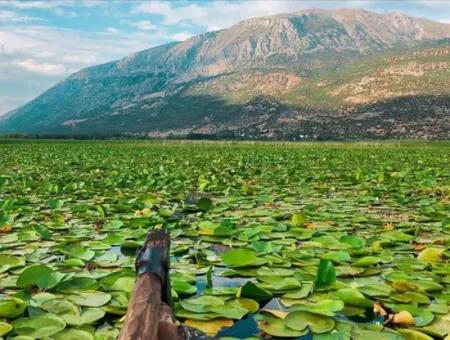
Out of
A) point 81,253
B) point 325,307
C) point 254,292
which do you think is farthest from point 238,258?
point 81,253

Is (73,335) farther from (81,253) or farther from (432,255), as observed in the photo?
(432,255)

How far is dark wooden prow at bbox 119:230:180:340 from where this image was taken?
71.2 inches

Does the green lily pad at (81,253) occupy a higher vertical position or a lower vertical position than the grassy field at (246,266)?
higher

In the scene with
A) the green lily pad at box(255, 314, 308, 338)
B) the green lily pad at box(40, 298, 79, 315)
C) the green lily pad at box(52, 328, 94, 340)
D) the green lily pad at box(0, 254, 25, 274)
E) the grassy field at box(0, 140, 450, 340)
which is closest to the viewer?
the green lily pad at box(52, 328, 94, 340)

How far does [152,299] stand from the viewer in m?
1.98

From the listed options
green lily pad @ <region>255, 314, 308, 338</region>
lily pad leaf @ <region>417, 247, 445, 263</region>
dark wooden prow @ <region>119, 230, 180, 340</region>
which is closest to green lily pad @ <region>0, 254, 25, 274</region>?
dark wooden prow @ <region>119, 230, 180, 340</region>

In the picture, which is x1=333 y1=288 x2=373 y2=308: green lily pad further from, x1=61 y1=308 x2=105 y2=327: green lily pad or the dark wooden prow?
x1=61 y1=308 x2=105 y2=327: green lily pad

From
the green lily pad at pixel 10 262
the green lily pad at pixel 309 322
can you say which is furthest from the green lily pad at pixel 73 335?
the green lily pad at pixel 10 262

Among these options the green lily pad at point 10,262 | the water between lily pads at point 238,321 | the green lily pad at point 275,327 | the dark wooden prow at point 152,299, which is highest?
the dark wooden prow at point 152,299

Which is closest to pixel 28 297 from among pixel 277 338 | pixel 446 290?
pixel 277 338

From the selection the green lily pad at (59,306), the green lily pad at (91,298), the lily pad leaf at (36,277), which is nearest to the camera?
the green lily pad at (59,306)

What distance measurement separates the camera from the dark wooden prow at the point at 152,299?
5.93 ft

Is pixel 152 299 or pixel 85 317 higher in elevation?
pixel 152 299

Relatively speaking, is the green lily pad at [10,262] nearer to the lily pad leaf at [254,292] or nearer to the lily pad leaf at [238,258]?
the lily pad leaf at [238,258]
